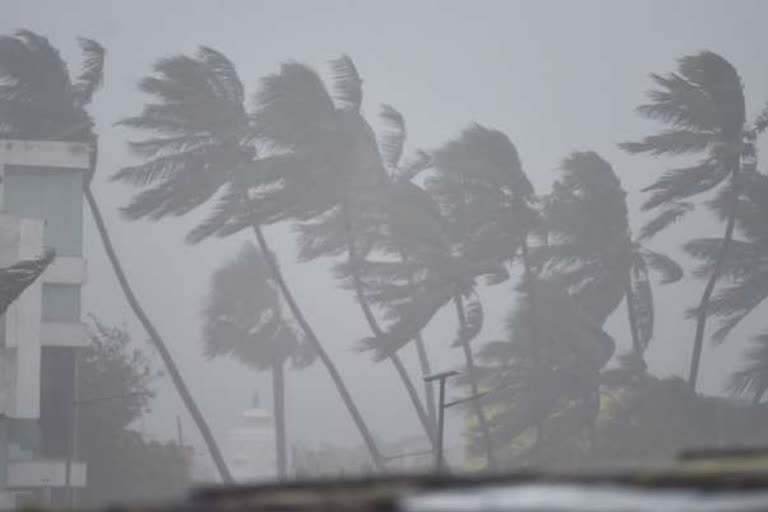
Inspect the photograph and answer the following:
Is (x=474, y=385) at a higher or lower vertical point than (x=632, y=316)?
lower

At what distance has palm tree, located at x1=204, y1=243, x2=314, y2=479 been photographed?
79812mm

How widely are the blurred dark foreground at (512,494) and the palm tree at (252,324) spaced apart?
71.4 metres

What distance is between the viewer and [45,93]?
6444 centimetres

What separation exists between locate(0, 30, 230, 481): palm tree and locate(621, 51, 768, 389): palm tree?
2099cm

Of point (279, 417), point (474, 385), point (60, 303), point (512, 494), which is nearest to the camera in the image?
point (512, 494)

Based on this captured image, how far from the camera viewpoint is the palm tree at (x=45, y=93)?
2505 inches

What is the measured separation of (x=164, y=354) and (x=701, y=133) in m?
22.7

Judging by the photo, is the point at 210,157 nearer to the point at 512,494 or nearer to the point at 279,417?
the point at 279,417

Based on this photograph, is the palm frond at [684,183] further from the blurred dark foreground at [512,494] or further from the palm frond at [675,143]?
the blurred dark foreground at [512,494]

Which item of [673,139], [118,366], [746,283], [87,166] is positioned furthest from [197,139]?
[746,283]

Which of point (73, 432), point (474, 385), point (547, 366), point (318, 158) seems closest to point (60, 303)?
point (73, 432)

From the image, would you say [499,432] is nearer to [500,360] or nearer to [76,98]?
[500,360]

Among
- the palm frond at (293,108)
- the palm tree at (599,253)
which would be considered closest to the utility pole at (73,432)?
the palm frond at (293,108)

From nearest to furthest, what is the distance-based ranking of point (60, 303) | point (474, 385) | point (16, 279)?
point (16, 279), point (60, 303), point (474, 385)
